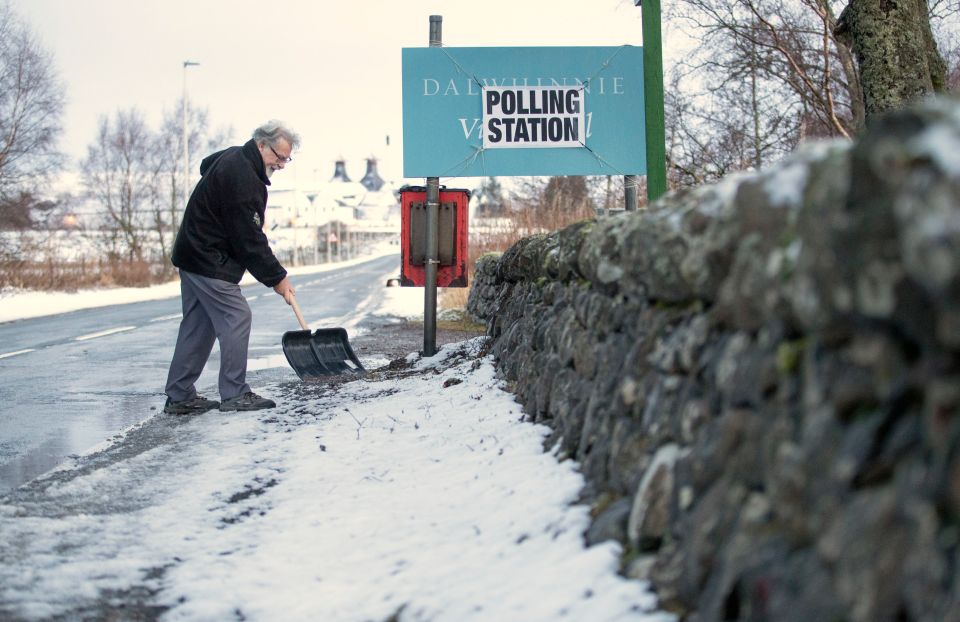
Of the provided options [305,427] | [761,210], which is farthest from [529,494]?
[305,427]

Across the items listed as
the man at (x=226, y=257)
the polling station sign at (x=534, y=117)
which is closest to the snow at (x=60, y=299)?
the polling station sign at (x=534, y=117)

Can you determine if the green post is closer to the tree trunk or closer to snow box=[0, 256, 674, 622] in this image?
the tree trunk

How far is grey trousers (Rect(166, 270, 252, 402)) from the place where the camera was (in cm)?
748

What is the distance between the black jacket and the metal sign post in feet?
7.89

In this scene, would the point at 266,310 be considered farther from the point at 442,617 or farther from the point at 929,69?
the point at 442,617

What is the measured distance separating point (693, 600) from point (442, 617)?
88 cm

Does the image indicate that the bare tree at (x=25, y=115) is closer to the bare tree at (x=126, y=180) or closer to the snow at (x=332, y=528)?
the bare tree at (x=126, y=180)

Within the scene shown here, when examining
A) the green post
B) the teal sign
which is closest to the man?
the teal sign

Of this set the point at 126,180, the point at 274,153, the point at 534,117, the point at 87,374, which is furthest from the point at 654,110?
the point at 126,180

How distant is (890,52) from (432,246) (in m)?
4.30

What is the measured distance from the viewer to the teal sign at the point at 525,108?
9.52m

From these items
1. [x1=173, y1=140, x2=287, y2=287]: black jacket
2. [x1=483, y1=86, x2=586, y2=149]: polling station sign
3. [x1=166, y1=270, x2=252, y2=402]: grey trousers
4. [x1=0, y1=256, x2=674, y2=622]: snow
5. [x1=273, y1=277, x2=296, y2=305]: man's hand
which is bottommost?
[x1=0, y1=256, x2=674, y2=622]: snow

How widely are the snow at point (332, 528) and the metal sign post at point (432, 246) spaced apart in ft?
10.1

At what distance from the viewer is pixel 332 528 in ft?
14.5
